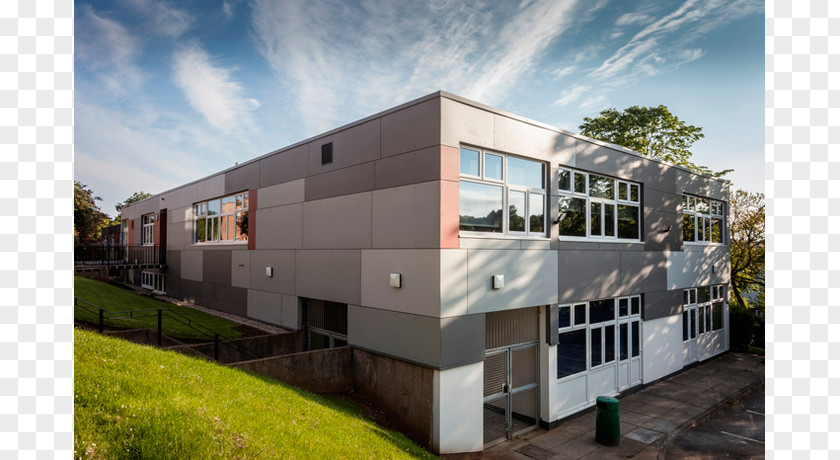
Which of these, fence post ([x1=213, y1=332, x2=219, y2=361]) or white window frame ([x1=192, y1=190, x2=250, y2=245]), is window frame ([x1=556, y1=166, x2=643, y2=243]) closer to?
fence post ([x1=213, y1=332, x2=219, y2=361])

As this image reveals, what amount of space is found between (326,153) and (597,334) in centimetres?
882

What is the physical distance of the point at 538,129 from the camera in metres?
10.1

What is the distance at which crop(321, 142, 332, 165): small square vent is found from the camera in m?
11.1

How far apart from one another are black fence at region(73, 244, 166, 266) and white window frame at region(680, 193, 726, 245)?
23.4 metres

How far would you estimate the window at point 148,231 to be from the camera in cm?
2327

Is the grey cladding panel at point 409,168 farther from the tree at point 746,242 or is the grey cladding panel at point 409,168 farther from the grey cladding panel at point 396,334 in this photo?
the tree at point 746,242

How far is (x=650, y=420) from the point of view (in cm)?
1059

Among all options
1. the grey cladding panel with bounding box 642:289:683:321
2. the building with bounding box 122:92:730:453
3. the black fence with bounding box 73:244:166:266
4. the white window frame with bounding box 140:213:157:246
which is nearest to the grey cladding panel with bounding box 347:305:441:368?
the building with bounding box 122:92:730:453

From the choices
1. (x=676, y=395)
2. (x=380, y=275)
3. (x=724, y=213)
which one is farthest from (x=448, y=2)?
(x=724, y=213)

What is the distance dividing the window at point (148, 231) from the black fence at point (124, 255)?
25.5 inches

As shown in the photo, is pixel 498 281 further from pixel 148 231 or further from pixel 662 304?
pixel 148 231

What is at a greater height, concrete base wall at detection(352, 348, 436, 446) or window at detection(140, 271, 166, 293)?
window at detection(140, 271, 166, 293)

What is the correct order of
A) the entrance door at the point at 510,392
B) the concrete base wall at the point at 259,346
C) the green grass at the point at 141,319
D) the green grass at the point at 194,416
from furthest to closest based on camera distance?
the green grass at the point at 141,319 < the concrete base wall at the point at 259,346 < the entrance door at the point at 510,392 < the green grass at the point at 194,416

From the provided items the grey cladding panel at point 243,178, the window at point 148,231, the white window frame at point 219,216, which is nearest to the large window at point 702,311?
the grey cladding panel at point 243,178
